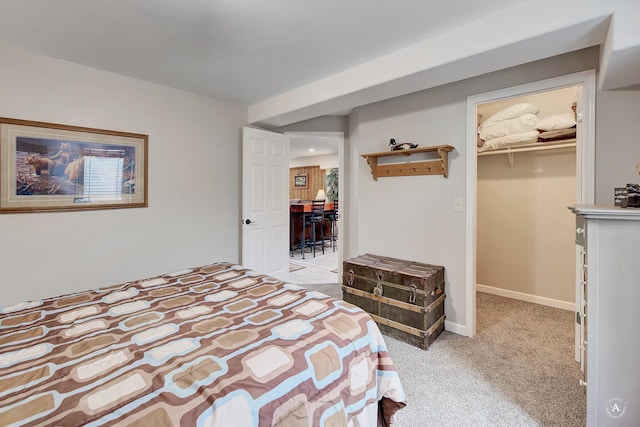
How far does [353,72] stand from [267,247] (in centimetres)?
225

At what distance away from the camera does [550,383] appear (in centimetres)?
193

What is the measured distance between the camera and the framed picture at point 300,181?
984 centimetres

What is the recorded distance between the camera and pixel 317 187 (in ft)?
31.1

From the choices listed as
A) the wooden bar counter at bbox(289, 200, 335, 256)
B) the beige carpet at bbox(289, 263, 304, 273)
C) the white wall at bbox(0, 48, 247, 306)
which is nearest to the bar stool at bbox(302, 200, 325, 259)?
the wooden bar counter at bbox(289, 200, 335, 256)

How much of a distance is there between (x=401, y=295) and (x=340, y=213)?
A: 188 centimetres

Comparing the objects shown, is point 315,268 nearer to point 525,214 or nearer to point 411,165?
point 411,165

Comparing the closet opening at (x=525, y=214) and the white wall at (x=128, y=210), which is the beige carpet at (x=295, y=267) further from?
the closet opening at (x=525, y=214)

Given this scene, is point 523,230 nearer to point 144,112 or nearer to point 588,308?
point 588,308

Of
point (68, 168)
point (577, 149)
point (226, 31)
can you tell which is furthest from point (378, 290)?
point (68, 168)

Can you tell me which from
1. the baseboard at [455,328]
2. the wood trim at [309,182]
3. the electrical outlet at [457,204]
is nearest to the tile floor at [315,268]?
the baseboard at [455,328]

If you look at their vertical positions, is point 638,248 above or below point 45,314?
above

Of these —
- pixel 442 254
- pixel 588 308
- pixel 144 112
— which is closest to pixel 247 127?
pixel 144 112

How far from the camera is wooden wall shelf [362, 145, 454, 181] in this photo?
2.64m

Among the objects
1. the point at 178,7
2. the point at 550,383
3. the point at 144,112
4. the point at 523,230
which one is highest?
the point at 178,7
